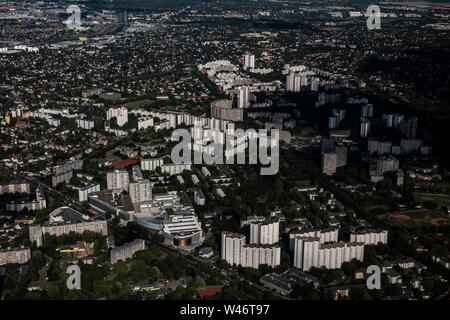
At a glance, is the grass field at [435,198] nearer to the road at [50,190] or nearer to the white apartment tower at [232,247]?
the white apartment tower at [232,247]

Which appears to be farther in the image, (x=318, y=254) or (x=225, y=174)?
(x=225, y=174)

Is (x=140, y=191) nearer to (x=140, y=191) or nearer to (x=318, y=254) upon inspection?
(x=140, y=191)

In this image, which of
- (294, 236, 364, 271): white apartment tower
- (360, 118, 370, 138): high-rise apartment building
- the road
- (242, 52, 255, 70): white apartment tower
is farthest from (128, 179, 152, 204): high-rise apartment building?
(242, 52, 255, 70): white apartment tower

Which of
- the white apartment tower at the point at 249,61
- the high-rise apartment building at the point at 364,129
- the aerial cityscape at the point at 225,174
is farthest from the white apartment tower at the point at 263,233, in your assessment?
the white apartment tower at the point at 249,61

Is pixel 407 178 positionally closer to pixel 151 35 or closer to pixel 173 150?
pixel 173 150

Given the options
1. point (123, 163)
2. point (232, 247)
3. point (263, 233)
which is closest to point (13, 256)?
point (232, 247)

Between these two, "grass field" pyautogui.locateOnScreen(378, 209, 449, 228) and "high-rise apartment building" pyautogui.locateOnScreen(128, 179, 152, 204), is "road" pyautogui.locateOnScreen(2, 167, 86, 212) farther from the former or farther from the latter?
"grass field" pyautogui.locateOnScreen(378, 209, 449, 228)

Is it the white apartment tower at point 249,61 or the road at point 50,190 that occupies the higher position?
the white apartment tower at point 249,61

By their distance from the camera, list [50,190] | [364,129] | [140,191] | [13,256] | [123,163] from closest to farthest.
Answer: [13,256] → [140,191] → [50,190] → [123,163] → [364,129]

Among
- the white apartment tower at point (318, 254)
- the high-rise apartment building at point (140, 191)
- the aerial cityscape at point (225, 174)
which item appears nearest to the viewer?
the aerial cityscape at point (225, 174)
